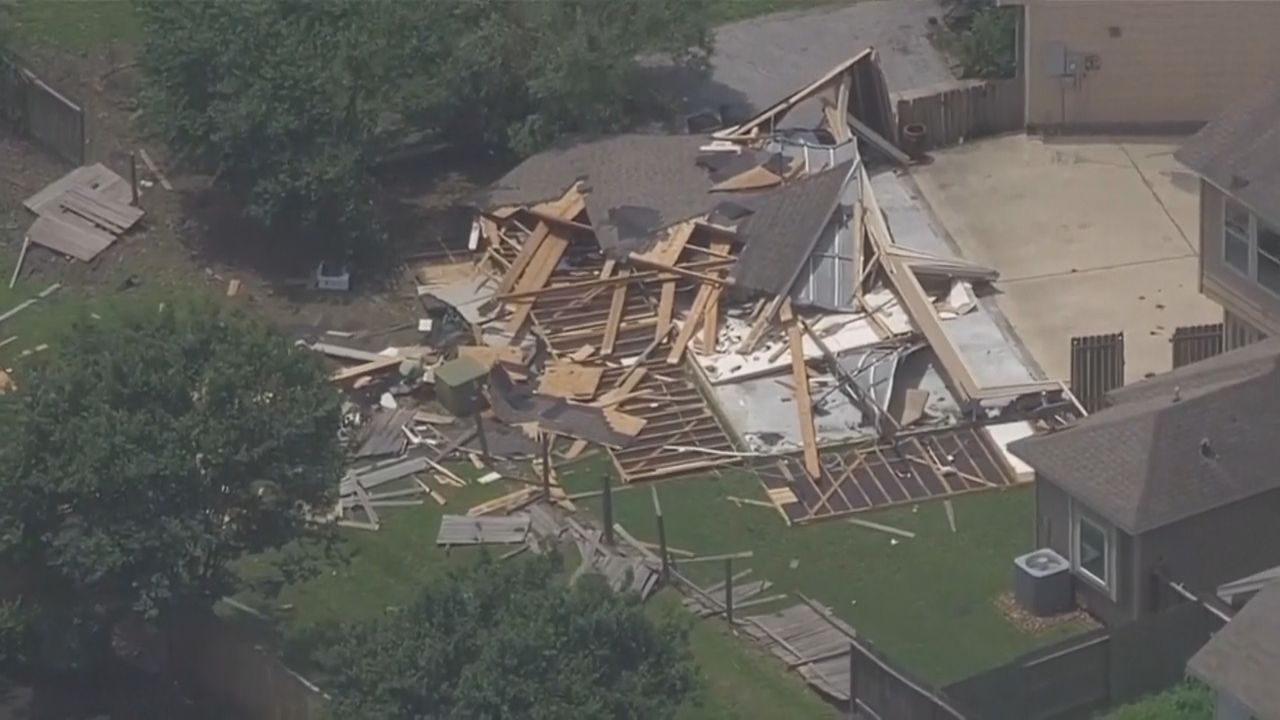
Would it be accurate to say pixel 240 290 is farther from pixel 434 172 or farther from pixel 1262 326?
pixel 1262 326

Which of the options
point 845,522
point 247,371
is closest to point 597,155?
point 845,522

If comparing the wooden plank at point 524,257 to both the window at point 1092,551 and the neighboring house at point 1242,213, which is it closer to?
the neighboring house at point 1242,213

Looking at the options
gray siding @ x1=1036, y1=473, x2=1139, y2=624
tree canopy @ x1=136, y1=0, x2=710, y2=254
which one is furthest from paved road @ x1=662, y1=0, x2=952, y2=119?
gray siding @ x1=1036, y1=473, x2=1139, y2=624

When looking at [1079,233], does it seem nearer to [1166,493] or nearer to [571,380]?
[571,380]

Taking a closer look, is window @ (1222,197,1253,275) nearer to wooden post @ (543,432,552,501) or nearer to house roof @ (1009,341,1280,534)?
house roof @ (1009,341,1280,534)

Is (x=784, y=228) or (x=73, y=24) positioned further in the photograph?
(x=73, y=24)

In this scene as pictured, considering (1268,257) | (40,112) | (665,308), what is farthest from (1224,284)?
(40,112)
